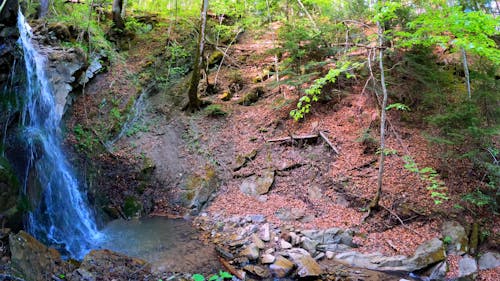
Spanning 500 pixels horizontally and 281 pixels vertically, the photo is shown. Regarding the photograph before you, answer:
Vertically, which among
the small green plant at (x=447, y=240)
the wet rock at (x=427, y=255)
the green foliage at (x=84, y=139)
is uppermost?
the green foliage at (x=84, y=139)

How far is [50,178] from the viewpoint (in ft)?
27.2

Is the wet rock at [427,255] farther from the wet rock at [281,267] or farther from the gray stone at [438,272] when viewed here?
the wet rock at [281,267]

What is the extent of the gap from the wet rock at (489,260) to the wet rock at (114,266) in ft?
23.3

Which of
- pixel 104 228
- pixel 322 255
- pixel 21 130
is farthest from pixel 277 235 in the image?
pixel 21 130

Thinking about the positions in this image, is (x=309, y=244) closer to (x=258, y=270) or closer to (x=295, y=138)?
(x=258, y=270)

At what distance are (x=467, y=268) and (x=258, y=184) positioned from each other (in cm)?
585

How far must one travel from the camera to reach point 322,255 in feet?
23.9

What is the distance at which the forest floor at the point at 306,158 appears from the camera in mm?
8062

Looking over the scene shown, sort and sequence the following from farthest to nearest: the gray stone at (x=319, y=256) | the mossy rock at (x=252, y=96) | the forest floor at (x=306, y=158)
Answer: the mossy rock at (x=252, y=96)
the forest floor at (x=306, y=158)
the gray stone at (x=319, y=256)

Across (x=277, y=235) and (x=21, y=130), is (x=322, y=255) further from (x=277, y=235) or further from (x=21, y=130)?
(x=21, y=130)

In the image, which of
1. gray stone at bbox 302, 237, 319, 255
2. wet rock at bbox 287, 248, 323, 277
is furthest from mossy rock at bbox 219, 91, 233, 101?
wet rock at bbox 287, 248, 323, 277

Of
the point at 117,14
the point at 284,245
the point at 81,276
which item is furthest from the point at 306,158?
the point at 117,14

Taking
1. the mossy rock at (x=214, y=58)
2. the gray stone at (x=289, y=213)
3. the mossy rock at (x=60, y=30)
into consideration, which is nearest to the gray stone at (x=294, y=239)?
the gray stone at (x=289, y=213)

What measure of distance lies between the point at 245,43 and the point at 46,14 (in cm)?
974
